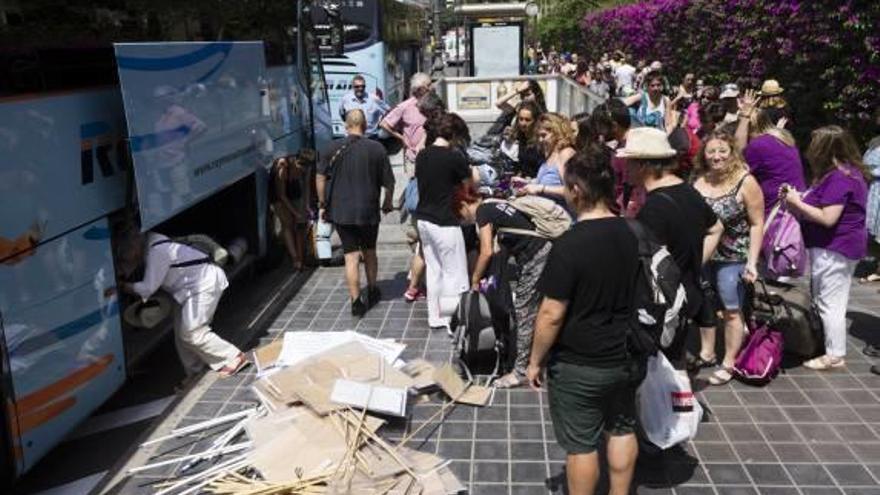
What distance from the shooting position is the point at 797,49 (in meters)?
10.6

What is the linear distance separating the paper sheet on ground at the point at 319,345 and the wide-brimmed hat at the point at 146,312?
884 mm

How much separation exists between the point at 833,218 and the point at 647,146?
177cm

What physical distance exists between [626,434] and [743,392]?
6.69 ft

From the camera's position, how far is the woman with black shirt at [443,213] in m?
6.04

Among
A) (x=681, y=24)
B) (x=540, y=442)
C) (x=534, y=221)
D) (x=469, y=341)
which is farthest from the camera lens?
(x=681, y=24)

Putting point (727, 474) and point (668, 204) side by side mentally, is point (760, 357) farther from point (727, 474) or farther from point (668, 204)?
point (668, 204)

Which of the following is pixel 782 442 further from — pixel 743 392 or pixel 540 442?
pixel 540 442

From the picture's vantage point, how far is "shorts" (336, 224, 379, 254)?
6.82 meters

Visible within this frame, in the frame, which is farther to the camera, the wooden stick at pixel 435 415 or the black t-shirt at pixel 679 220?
the wooden stick at pixel 435 415

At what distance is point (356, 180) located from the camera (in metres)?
6.61

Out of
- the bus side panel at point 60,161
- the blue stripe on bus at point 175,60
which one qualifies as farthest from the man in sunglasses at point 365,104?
the bus side panel at point 60,161

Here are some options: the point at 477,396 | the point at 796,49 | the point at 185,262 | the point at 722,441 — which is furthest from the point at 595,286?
the point at 796,49

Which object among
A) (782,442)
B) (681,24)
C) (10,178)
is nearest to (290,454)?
(10,178)

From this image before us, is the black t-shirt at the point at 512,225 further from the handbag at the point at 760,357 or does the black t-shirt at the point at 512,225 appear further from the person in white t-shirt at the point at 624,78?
the person in white t-shirt at the point at 624,78
